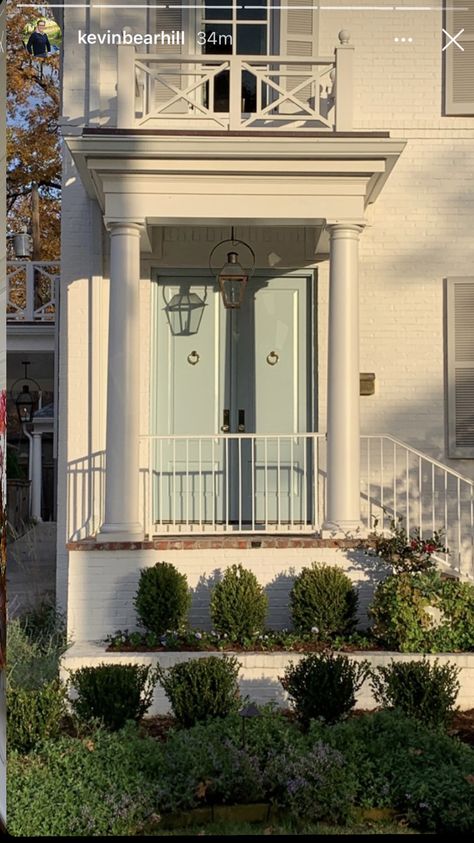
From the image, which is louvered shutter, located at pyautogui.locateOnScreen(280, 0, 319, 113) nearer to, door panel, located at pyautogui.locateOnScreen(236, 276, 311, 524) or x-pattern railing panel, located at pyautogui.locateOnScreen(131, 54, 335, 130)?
x-pattern railing panel, located at pyautogui.locateOnScreen(131, 54, 335, 130)

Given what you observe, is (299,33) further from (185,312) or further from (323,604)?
(323,604)

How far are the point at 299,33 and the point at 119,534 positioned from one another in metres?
5.39

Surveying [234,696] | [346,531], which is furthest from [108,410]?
[234,696]

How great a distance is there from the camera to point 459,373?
34.7 feet

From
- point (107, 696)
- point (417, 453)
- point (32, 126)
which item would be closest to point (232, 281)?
point (417, 453)

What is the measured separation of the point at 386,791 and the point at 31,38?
393 inches

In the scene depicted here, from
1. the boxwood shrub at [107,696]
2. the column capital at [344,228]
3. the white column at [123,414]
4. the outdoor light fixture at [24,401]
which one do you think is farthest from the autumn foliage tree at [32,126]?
the boxwood shrub at [107,696]

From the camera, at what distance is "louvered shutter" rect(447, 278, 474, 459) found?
1055cm

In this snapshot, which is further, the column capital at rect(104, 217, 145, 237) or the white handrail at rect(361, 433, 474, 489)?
the white handrail at rect(361, 433, 474, 489)

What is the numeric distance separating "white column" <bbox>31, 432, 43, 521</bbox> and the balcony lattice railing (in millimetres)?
9182

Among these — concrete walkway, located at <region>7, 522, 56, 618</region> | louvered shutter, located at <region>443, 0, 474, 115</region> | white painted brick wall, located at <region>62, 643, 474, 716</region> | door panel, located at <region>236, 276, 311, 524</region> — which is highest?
louvered shutter, located at <region>443, 0, 474, 115</region>

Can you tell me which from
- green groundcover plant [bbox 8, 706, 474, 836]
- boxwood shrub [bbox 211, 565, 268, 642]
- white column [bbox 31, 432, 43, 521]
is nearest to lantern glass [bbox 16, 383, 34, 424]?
white column [bbox 31, 432, 43, 521]

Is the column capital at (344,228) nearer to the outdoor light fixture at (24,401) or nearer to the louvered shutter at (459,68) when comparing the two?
the louvered shutter at (459,68)

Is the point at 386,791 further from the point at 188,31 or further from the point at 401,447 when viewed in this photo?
the point at 188,31
